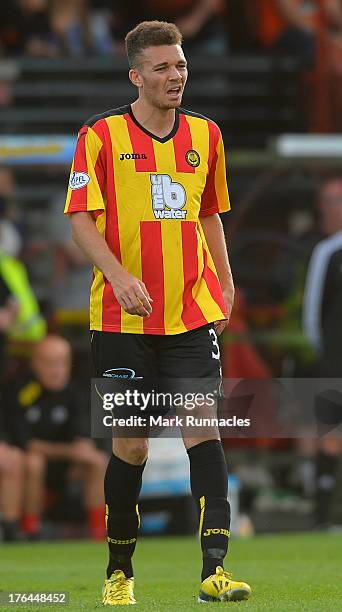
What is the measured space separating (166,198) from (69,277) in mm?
6894

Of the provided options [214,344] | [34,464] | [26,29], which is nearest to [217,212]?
[214,344]

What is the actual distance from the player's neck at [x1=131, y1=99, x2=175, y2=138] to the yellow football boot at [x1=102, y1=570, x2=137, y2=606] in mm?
1777

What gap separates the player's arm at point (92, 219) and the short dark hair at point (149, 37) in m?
0.36

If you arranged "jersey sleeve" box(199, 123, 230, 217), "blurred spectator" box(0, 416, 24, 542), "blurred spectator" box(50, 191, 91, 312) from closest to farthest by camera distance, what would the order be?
1. "jersey sleeve" box(199, 123, 230, 217)
2. "blurred spectator" box(0, 416, 24, 542)
3. "blurred spectator" box(50, 191, 91, 312)

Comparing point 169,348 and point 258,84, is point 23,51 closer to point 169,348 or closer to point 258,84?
point 258,84

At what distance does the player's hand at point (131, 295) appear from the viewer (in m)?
5.63

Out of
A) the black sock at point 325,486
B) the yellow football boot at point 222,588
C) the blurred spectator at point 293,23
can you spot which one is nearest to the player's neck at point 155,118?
the yellow football boot at point 222,588

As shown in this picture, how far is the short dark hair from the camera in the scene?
5.98 metres

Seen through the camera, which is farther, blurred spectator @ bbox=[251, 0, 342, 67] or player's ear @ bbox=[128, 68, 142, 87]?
blurred spectator @ bbox=[251, 0, 342, 67]

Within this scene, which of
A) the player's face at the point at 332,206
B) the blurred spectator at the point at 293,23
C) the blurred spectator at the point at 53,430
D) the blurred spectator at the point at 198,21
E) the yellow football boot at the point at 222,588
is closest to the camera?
the yellow football boot at the point at 222,588

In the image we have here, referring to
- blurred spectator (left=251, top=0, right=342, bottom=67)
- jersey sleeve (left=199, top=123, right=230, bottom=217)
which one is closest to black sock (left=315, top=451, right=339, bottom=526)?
blurred spectator (left=251, top=0, right=342, bottom=67)

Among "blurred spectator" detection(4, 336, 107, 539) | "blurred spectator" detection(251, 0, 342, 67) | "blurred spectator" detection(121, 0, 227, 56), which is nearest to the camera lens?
"blurred spectator" detection(4, 336, 107, 539)

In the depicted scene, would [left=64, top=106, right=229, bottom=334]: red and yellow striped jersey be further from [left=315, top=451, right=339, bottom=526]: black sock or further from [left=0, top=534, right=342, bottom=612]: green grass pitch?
[left=315, top=451, right=339, bottom=526]: black sock

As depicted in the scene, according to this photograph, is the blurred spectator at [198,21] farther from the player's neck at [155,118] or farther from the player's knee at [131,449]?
the player's knee at [131,449]
